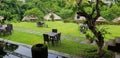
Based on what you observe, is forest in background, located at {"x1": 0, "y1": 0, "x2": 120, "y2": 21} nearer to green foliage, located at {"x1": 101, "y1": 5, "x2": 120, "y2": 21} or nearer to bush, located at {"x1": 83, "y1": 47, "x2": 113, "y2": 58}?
green foliage, located at {"x1": 101, "y1": 5, "x2": 120, "y2": 21}

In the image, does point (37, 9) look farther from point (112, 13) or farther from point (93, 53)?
point (93, 53)

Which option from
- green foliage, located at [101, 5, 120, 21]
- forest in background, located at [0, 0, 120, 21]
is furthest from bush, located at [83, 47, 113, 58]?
forest in background, located at [0, 0, 120, 21]

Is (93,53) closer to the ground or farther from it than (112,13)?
farther from it

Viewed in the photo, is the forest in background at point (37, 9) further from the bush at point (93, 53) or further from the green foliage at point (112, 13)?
the bush at point (93, 53)

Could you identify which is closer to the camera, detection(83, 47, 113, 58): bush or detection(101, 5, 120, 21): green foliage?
detection(83, 47, 113, 58): bush

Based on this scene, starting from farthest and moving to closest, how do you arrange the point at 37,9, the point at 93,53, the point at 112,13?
the point at 37,9
the point at 112,13
the point at 93,53

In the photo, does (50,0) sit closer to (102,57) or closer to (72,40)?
(72,40)

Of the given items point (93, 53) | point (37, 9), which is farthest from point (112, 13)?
point (93, 53)

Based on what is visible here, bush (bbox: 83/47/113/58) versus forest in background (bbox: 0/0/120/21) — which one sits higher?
bush (bbox: 83/47/113/58)

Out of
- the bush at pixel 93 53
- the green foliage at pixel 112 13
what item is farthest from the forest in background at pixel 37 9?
the bush at pixel 93 53

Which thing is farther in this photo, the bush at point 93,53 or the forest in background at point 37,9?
the forest in background at point 37,9

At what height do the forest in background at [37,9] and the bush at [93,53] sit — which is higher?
the bush at [93,53]

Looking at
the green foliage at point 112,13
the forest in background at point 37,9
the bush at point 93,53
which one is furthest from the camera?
the forest in background at point 37,9

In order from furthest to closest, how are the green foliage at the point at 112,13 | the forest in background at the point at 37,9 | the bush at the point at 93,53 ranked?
the forest in background at the point at 37,9 < the green foliage at the point at 112,13 < the bush at the point at 93,53
